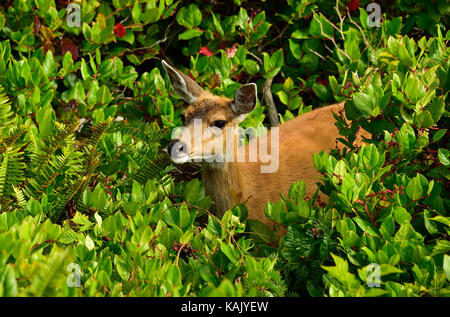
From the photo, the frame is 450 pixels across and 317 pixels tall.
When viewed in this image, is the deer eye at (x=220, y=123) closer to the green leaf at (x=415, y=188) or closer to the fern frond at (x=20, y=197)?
the fern frond at (x=20, y=197)

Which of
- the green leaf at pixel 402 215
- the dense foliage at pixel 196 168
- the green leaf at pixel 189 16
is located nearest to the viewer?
the dense foliage at pixel 196 168

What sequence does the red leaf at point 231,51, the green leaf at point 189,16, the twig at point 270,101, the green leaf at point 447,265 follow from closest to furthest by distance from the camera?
the green leaf at point 447,265 < the red leaf at point 231,51 < the green leaf at point 189,16 < the twig at point 270,101

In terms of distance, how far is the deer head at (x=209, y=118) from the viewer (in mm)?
3867

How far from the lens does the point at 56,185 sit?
3.55 meters

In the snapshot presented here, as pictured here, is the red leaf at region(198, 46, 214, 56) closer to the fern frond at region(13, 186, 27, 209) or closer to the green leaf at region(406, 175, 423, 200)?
the fern frond at region(13, 186, 27, 209)

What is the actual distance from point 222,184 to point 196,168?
2.71 ft

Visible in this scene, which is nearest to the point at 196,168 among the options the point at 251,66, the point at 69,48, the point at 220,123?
the point at 220,123

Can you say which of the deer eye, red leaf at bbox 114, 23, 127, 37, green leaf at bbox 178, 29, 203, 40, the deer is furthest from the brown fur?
red leaf at bbox 114, 23, 127, 37

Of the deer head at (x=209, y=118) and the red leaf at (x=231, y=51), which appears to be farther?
the red leaf at (x=231, y=51)

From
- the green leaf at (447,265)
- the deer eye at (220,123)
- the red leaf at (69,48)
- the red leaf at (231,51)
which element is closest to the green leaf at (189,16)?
the red leaf at (231,51)

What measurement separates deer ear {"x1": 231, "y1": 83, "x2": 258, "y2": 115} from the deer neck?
16.0 inches

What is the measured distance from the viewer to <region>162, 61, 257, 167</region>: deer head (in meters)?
3.87

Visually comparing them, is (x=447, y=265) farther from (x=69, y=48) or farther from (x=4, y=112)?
(x=69, y=48)
